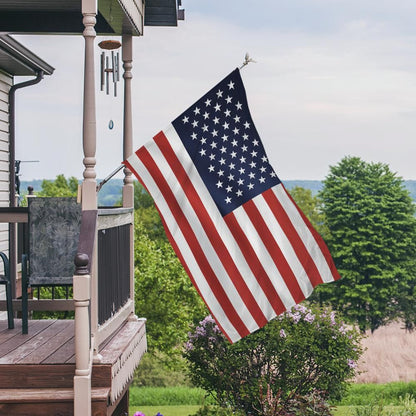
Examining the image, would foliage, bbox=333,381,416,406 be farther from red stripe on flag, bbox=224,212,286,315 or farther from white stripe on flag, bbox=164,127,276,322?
white stripe on flag, bbox=164,127,276,322

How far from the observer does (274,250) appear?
582 cm

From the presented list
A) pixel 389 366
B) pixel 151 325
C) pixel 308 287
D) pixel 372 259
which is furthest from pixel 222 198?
pixel 372 259

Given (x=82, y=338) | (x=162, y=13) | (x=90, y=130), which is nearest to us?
(x=82, y=338)

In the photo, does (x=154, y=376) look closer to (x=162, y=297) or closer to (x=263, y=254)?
(x=162, y=297)

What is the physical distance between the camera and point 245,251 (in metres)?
5.76

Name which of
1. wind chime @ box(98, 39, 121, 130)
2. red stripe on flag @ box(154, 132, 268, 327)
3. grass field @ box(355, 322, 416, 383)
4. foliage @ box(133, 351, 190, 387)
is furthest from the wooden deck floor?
foliage @ box(133, 351, 190, 387)

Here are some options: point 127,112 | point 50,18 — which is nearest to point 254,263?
point 127,112

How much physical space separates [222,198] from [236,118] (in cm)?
63

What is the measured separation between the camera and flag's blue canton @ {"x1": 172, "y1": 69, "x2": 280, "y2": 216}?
5.74 m

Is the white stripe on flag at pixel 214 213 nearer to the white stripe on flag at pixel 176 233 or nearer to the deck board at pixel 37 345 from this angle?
the white stripe on flag at pixel 176 233

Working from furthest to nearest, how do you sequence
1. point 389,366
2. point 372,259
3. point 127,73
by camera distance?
point 372,259 → point 389,366 → point 127,73

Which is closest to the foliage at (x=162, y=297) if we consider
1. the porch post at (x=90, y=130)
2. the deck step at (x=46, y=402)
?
the porch post at (x=90, y=130)

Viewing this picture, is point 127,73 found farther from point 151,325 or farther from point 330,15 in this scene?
point 330,15

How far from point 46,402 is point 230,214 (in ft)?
6.26
